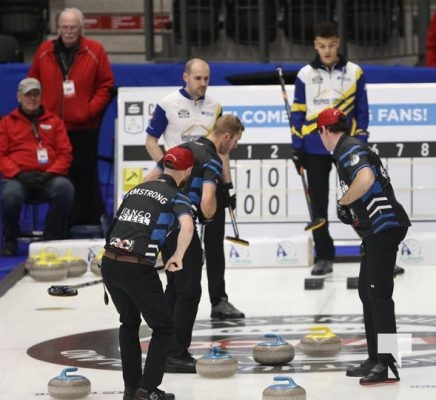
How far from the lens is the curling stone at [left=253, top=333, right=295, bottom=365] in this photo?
26.6ft

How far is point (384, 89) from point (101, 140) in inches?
121

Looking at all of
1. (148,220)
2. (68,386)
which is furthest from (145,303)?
(68,386)

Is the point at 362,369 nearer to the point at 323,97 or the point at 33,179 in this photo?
the point at 323,97

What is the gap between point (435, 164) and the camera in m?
13.0

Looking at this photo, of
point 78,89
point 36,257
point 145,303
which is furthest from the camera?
point 78,89

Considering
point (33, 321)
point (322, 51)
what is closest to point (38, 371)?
point (33, 321)

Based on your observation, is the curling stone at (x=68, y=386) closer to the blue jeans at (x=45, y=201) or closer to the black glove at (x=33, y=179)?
the blue jeans at (x=45, y=201)

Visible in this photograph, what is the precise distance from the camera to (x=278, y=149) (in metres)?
13.1

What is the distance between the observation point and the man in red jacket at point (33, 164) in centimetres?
1298

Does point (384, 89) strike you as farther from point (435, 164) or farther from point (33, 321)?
point (33, 321)

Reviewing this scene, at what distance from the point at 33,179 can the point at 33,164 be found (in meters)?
0.21

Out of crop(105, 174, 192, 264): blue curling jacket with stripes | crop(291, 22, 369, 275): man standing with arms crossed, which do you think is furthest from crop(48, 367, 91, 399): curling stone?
crop(291, 22, 369, 275): man standing with arms crossed

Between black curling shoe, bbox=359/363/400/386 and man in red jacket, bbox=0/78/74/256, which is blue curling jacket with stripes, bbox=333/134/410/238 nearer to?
black curling shoe, bbox=359/363/400/386

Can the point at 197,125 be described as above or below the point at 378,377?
above
